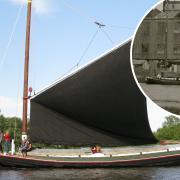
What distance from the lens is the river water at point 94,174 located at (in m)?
18.5

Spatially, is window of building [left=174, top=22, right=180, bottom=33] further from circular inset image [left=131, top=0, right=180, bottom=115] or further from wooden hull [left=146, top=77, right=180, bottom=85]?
wooden hull [left=146, top=77, right=180, bottom=85]

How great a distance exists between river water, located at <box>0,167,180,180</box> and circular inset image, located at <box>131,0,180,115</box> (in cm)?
454

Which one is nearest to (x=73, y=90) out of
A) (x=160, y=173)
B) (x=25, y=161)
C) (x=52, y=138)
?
(x=52, y=138)

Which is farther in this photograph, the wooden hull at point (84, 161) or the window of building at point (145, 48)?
the wooden hull at point (84, 161)

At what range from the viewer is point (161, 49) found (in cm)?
1412

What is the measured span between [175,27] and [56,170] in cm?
947

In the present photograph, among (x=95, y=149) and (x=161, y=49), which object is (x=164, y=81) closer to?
(x=161, y=49)

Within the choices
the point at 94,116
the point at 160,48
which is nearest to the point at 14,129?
the point at 94,116

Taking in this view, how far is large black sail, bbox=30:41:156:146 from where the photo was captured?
20875mm

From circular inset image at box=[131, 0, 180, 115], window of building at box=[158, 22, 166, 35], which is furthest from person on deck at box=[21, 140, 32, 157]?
window of building at box=[158, 22, 166, 35]

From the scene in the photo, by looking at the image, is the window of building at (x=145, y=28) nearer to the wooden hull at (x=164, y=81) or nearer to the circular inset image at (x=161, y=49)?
the circular inset image at (x=161, y=49)

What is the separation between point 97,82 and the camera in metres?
21.1

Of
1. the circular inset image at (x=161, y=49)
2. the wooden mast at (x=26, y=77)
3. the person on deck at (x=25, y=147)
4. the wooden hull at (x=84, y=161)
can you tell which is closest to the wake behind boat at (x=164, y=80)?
the circular inset image at (x=161, y=49)

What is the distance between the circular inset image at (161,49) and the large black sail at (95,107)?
5451 mm
